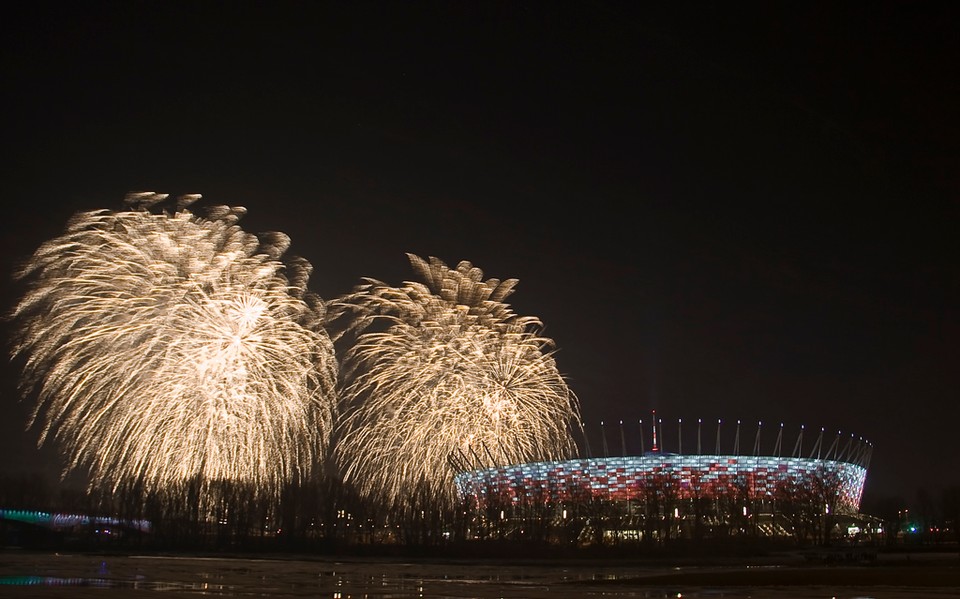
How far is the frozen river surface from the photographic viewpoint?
117 ft

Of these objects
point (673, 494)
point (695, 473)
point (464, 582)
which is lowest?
point (464, 582)

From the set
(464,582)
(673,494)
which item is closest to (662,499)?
(673,494)

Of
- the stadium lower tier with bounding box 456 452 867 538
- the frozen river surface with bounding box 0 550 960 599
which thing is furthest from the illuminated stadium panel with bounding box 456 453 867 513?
the frozen river surface with bounding box 0 550 960 599

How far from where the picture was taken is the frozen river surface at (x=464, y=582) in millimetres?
35594

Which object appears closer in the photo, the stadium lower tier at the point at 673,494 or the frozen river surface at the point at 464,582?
the frozen river surface at the point at 464,582

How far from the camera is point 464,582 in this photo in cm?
4322

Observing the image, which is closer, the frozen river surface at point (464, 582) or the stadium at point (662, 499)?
the frozen river surface at point (464, 582)

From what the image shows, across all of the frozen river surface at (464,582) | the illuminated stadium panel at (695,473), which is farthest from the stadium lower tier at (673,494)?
the frozen river surface at (464,582)

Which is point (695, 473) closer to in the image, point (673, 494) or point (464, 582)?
point (673, 494)

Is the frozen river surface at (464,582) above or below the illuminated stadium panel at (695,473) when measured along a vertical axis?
below

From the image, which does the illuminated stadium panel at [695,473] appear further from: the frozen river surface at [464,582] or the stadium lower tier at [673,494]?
the frozen river surface at [464,582]

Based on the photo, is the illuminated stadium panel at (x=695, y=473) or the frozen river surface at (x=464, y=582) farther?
the illuminated stadium panel at (x=695, y=473)

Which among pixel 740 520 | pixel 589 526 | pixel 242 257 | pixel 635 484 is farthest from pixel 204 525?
pixel 635 484

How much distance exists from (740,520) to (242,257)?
60193 millimetres
